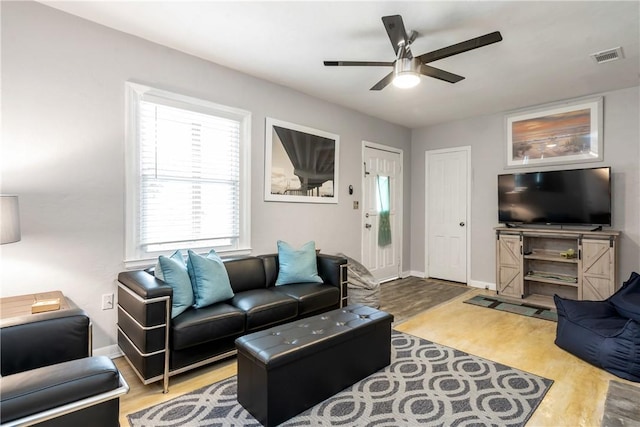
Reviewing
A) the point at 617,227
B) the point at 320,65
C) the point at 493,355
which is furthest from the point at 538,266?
the point at 320,65

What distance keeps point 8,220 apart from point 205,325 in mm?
1338

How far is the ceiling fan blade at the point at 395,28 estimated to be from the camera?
2102mm

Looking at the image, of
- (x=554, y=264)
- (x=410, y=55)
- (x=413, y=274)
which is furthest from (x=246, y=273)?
(x=554, y=264)

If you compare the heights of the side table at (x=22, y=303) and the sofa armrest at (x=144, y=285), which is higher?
the sofa armrest at (x=144, y=285)

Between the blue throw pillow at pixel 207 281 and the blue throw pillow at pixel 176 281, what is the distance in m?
0.08

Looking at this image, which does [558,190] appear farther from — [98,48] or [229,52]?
[98,48]

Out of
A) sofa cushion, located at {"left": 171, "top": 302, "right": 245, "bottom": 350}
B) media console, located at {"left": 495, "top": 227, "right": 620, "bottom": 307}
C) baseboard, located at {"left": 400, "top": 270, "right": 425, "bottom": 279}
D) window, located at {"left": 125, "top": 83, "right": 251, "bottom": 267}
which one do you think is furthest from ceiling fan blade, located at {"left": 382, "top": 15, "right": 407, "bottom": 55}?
baseboard, located at {"left": 400, "top": 270, "right": 425, "bottom": 279}

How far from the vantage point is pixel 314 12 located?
2428 millimetres

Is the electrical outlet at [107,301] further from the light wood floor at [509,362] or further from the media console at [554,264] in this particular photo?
the media console at [554,264]

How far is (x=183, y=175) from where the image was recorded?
10.3 feet

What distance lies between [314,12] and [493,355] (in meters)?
3.16

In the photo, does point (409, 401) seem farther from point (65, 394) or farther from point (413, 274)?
point (413, 274)

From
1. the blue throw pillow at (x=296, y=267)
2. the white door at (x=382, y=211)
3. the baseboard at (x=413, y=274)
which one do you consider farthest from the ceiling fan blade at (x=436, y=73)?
the baseboard at (x=413, y=274)

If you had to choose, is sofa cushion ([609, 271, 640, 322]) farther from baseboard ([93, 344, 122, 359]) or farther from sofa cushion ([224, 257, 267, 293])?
baseboard ([93, 344, 122, 359])
